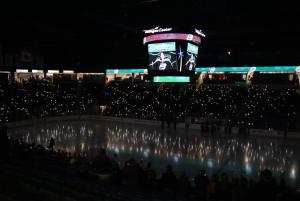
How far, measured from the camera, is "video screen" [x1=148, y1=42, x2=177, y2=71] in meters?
20.4

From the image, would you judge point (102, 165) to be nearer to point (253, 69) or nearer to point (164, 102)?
point (164, 102)

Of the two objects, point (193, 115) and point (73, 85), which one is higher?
point (73, 85)

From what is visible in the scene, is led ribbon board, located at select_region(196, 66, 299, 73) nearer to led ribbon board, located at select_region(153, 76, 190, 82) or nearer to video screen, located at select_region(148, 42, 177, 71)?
led ribbon board, located at select_region(153, 76, 190, 82)

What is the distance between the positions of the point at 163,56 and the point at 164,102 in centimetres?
1244

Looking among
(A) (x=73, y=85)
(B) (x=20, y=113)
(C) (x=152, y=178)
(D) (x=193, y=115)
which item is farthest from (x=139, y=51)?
(C) (x=152, y=178)

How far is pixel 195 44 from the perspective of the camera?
21.3 m

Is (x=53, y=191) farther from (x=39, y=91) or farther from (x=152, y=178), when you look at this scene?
(x=39, y=91)

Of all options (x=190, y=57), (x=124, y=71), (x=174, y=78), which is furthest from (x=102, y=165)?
(x=124, y=71)

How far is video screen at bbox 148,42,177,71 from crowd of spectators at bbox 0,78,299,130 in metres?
7.41

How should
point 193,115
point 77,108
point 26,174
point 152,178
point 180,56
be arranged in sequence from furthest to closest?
point 77,108 < point 193,115 < point 180,56 < point 152,178 < point 26,174

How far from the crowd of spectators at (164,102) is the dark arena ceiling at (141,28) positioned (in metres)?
3.56

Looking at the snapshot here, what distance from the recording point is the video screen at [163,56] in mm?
20359

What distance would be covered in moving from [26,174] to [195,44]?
16.1 m

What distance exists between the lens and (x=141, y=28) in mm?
25500
